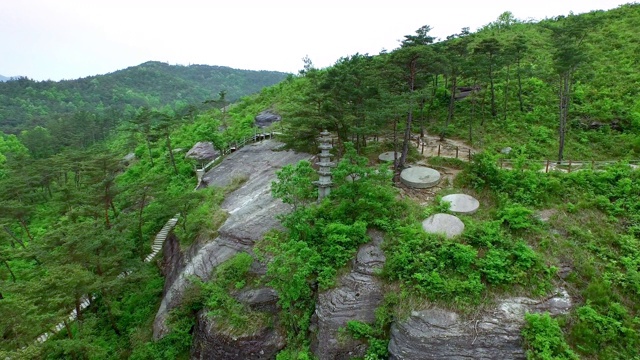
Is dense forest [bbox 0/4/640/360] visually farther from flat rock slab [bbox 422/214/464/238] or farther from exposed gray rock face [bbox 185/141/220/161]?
exposed gray rock face [bbox 185/141/220/161]

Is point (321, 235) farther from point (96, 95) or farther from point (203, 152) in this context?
point (96, 95)

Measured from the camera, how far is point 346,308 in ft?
45.2

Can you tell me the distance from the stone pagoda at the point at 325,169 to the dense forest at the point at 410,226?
649mm

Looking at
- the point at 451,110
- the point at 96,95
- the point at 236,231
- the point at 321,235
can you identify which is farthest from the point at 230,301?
the point at 96,95

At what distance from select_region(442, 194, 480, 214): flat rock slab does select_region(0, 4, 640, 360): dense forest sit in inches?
17.6

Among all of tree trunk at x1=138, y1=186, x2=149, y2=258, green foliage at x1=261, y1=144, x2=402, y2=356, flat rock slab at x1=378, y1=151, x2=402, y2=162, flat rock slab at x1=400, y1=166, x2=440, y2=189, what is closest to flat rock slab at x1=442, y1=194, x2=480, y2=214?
flat rock slab at x1=400, y1=166, x2=440, y2=189

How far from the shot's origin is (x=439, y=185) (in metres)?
19.1

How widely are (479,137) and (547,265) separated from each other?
13.6 meters

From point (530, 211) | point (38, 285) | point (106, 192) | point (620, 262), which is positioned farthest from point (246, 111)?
point (620, 262)

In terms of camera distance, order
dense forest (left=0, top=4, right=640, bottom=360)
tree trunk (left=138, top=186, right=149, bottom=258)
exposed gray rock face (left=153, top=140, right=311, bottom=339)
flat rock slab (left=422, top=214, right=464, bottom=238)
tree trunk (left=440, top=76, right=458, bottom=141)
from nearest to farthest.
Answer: dense forest (left=0, top=4, right=640, bottom=360) < flat rock slab (left=422, top=214, right=464, bottom=238) < exposed gray rock face (left=153, top=140, right=311, bottom=339) < tree trunk (left=138, top=186, right=149, bottom=258) < tree trunk (left=440, top=76, right=458, bottom=141)

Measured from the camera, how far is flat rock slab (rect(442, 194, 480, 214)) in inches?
647

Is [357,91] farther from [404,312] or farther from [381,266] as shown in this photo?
[404,312]

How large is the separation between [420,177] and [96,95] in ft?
492

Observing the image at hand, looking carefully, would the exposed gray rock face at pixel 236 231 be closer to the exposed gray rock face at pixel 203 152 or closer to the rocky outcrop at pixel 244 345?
the rocky outcrop at pixel 244 345
